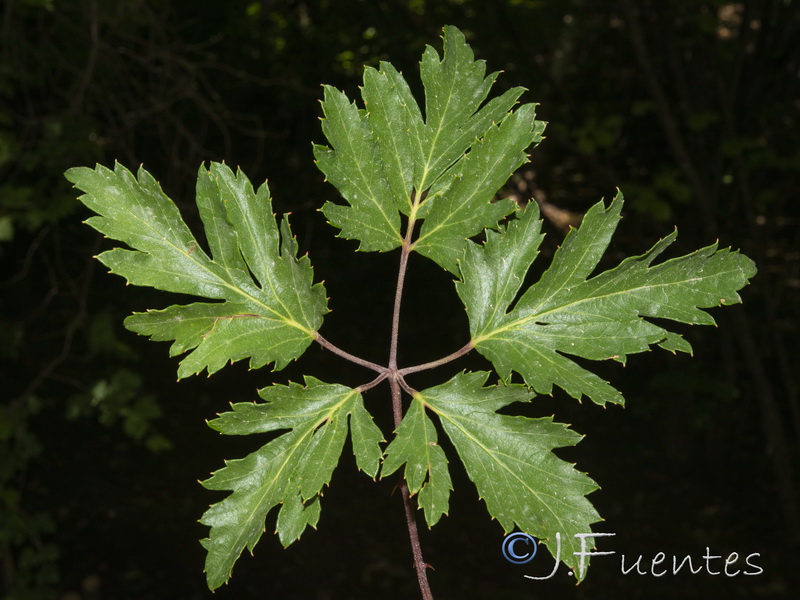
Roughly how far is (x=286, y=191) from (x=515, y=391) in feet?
20.9

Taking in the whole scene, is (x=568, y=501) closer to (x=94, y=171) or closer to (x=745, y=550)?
(x=94, y=171)

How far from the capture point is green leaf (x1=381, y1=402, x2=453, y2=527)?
Answer: 77cm

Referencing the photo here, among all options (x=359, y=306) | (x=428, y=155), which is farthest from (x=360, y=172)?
(x=359, y=306)

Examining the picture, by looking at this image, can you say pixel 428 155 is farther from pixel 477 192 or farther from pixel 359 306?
pixel 359 306

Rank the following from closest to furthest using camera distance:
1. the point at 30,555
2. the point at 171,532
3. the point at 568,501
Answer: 1. the point at 568,501
2. the point at 30,555
3. the point at 171,532

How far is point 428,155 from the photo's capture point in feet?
2.69

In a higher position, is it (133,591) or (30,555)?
(30,555)

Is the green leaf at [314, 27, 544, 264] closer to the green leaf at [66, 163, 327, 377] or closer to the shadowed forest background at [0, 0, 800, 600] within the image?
the green leaf at [66, 163, 327, 377]

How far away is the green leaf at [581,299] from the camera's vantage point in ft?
2.46

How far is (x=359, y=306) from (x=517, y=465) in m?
6.42

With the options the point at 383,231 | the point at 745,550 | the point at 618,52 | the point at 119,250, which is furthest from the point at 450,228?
the point at 618,52

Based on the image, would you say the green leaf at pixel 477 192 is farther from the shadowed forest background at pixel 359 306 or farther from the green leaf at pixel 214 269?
the shadowed forest background at pixel 359 306

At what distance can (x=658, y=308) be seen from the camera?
76cm

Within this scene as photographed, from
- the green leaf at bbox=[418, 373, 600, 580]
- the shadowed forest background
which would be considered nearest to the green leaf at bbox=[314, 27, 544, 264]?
the green leaf at bbox=[418, 373, 600, 580]
